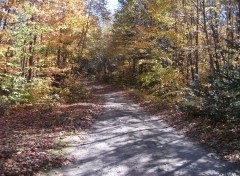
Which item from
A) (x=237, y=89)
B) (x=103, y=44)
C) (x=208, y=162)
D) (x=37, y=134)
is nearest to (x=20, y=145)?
(x=37, y=134)

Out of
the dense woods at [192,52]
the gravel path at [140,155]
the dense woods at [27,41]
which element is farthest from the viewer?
the dense woods at [27,41]

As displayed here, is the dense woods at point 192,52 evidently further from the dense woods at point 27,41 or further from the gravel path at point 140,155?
the dense woods at point 27,41

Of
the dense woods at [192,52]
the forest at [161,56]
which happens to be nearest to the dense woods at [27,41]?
the forest at [161,56]

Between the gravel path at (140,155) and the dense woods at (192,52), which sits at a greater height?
the dense woods at (192,52)

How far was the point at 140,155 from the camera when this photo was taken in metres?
7.29

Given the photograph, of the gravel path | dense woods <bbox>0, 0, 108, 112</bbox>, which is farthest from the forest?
the gravel path

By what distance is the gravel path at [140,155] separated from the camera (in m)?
6.22

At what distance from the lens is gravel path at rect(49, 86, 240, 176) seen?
6.22m

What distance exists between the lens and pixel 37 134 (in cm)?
912

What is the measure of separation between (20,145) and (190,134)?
574 cm

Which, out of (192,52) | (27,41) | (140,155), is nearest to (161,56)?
(192,52)

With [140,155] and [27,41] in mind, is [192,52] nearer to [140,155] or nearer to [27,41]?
[27,41]

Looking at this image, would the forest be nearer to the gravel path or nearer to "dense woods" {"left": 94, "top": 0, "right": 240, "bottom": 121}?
"dense woods" {"left": 94, "top": 0, "right": 240, "bottom": 121}

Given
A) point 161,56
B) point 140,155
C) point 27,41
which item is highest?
point 27,41
